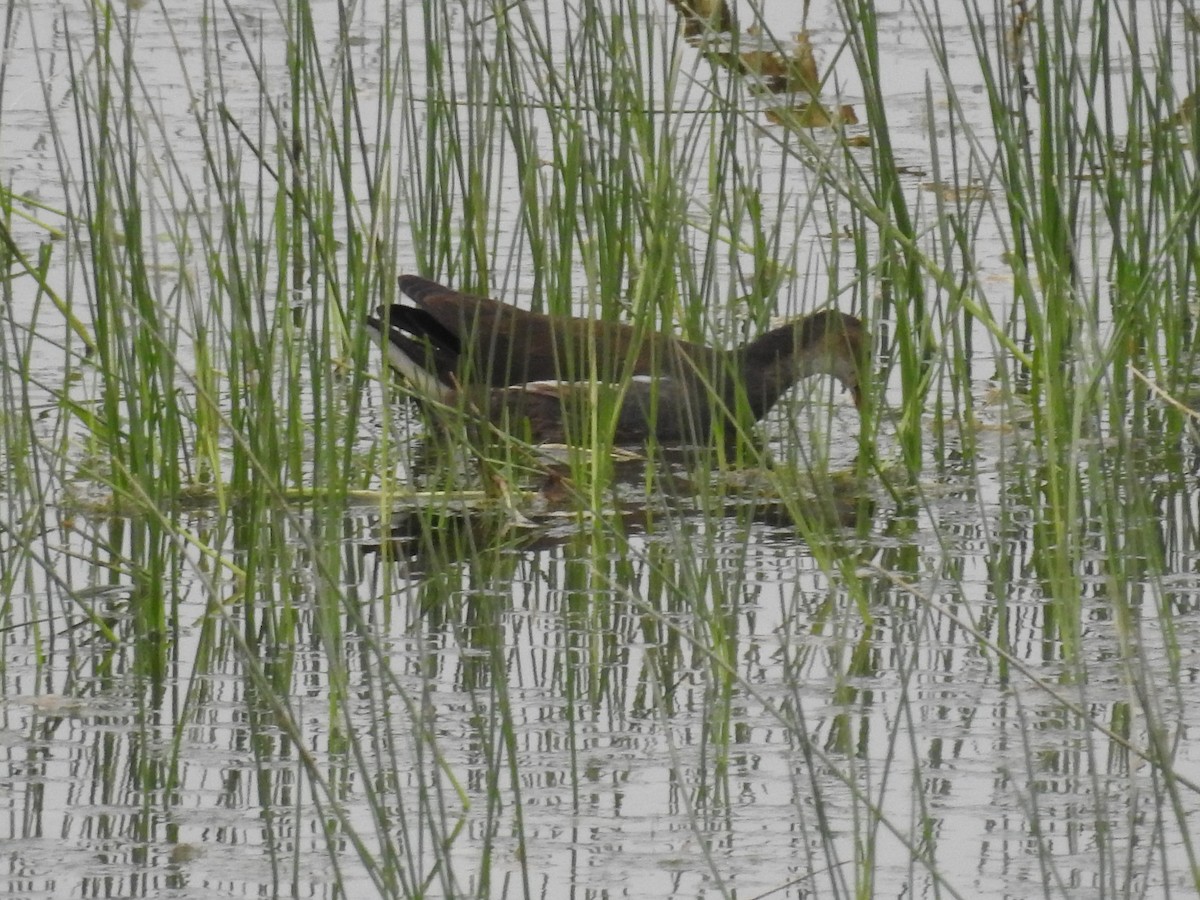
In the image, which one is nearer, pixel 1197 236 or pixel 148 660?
pixel 148 660

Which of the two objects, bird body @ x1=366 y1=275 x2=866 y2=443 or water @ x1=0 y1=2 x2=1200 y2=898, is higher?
bird body @ x1=366 y1=275 x2=866 y2=443

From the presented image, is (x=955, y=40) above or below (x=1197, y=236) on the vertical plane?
above

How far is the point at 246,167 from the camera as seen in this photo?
6633 mm

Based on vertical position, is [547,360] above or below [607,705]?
above

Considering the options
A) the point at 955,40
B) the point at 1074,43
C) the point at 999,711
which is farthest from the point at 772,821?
the point at 955,40

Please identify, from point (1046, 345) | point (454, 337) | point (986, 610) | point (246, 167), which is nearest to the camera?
point (986, 610)

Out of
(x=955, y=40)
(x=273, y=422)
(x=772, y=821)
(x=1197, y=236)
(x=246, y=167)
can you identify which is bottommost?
(x=772, y=821)

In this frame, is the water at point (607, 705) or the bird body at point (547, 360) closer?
the water at point (607, 705)

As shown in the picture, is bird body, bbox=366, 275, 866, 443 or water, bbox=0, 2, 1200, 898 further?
bird body, bbox=366, 275, 866, 443

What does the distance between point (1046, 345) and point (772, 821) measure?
139 cm

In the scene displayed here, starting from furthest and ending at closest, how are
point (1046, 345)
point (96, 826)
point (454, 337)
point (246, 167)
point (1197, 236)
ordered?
point (246, 167) → point (454, 337) → point (1197, 236) → point (1046, 345) → point (96, 826)

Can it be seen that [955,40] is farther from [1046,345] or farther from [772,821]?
[772,821]

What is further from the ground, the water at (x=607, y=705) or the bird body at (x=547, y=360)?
the bird body at (x=547, y=360)

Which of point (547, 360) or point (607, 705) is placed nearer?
point (607, 705)
